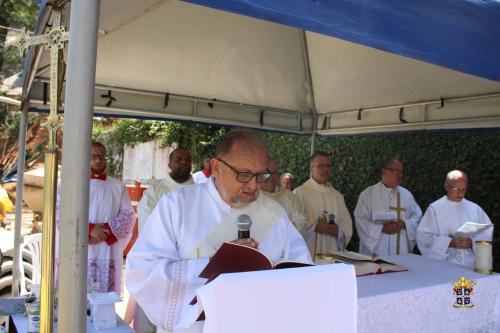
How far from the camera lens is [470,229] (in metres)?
4.09

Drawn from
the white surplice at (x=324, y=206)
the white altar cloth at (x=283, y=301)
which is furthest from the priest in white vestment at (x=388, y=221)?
the white altar cloth at (x=283, y=301)

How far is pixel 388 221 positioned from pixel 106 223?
10.1ft

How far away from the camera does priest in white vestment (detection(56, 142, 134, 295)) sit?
430 centimetres

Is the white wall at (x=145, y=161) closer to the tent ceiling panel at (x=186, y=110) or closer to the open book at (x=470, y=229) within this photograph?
the tent ceiling panel at (x=186, y=110)

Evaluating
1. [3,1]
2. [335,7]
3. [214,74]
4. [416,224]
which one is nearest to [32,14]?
[3,1]

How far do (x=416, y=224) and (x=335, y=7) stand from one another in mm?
3961

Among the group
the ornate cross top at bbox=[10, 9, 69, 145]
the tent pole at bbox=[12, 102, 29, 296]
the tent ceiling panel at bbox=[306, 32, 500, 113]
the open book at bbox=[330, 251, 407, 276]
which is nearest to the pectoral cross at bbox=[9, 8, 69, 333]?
the ornate cross top at bbox=[10, 9, 69, 145]

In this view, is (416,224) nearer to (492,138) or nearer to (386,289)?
(492,138)

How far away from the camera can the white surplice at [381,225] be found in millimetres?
5289

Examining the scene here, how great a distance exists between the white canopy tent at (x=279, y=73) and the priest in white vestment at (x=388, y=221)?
2.23 ft

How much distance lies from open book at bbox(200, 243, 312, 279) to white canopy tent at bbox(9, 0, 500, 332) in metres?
0.95

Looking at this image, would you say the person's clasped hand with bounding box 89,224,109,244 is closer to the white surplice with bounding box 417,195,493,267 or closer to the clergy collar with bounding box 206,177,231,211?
the clergy collar with bounding box 206,177,231,211

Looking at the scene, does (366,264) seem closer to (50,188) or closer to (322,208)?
(50,188)

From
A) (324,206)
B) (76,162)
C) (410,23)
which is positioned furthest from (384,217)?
(76,162)
